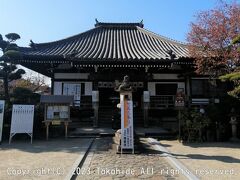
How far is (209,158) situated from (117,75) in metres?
8.26

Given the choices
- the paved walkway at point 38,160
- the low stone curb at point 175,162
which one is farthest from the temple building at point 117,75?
the paved walkway at point 38,160

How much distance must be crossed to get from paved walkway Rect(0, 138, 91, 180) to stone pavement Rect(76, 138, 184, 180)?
0.51 meters

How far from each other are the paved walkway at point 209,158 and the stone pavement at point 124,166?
0.65 metres

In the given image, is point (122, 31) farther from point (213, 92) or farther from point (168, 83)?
point (213, 92)

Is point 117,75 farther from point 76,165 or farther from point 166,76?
point 76,165

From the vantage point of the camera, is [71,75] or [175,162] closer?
[175,162]

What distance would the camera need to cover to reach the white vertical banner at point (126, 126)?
8.25 meters

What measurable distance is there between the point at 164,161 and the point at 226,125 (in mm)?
5661

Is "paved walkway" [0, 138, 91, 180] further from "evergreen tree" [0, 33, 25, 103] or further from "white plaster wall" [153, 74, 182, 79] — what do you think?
"white plaster wall" [153, 74, 182, 79]

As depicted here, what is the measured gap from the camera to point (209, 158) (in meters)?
7.49

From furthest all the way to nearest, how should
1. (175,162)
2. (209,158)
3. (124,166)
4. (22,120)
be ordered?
(22,120) < (209,158) < (175,162) < (124,166)

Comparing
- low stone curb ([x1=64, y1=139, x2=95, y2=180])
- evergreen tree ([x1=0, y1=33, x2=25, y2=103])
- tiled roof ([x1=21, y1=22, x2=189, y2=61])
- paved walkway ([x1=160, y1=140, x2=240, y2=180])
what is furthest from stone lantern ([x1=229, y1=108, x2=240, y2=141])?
evergreen tree ([x1=0, y1=33, x2=25, y2=103])

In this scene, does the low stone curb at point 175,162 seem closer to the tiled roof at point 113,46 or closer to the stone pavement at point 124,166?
the stone pavement at point 124,166

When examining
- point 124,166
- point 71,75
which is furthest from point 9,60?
point 124,166
